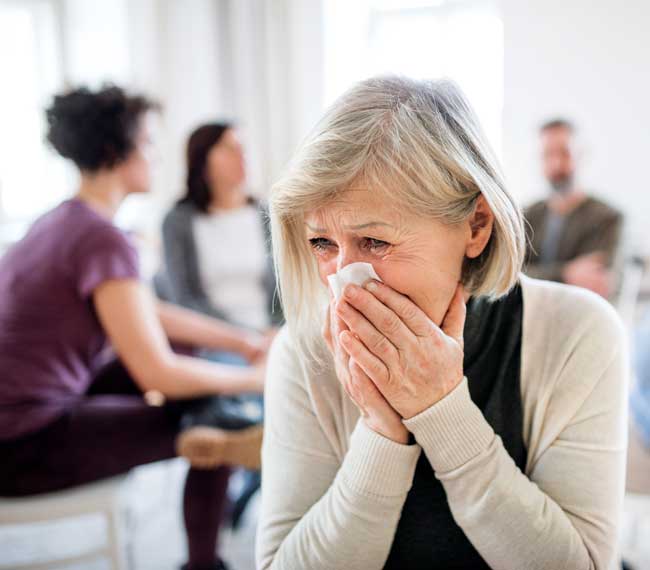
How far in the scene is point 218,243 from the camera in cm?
228

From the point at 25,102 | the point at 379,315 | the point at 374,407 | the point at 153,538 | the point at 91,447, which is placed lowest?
the point at 153,538

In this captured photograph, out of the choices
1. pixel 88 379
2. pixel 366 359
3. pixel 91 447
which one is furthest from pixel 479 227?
pixel 88 379

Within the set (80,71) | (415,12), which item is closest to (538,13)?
(415,12)

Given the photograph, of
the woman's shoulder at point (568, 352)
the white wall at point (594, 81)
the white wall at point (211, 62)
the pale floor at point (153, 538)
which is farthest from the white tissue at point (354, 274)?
the white wall at point (211, 62)

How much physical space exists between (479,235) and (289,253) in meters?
0.25

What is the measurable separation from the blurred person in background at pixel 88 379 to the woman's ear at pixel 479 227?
0.80 meters

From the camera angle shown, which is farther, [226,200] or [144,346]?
[226,200]

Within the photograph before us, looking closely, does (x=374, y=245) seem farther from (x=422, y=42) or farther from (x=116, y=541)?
(x=422, y=42)

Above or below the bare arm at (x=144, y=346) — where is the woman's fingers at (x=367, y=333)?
above

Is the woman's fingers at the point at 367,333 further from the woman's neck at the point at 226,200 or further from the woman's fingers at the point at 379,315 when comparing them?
the woman's neck at the point at 226,200

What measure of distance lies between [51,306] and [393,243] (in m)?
0.94

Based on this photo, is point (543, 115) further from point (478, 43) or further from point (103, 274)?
point (103, 274)

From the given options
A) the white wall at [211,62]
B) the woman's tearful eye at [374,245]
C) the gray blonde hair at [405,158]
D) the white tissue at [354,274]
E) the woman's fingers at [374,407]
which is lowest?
the woman's fingers at [374,407]

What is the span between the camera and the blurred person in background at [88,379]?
1310mm
